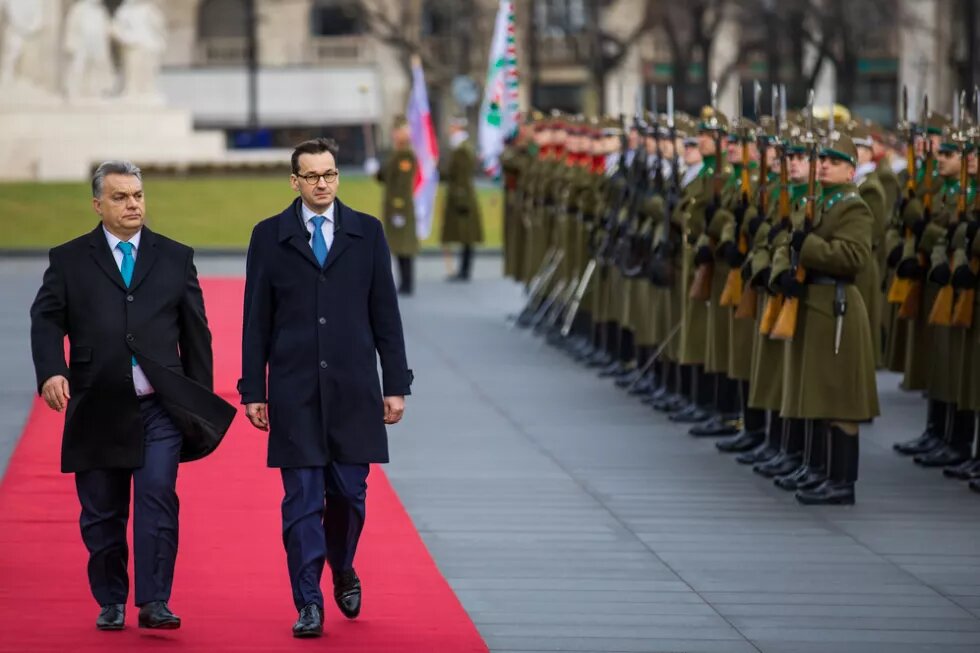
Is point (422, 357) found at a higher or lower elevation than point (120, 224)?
lower

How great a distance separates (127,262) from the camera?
778 centimetres

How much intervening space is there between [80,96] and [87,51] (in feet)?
3.31

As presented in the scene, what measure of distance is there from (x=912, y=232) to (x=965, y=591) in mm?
3929

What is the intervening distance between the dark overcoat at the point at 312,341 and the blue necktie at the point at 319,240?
4cm

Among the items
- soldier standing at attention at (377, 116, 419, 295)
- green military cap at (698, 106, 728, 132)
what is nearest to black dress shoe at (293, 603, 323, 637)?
green military cap at (698, 106, 728, 132)

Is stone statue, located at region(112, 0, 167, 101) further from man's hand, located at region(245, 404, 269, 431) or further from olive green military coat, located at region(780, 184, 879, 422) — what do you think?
man's hand, located at region(245, 404, 269, 431)

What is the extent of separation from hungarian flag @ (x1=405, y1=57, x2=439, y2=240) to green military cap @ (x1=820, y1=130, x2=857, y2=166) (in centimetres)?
1538

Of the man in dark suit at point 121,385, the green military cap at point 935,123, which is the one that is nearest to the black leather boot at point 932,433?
the green military cap at point 935,123

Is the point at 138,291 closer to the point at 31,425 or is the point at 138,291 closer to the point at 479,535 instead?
the point at 479,535

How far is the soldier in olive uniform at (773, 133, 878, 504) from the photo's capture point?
1044 cm

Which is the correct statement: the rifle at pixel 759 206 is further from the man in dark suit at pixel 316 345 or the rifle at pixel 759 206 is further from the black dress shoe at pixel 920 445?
the man in dark suit at pixel 316 345

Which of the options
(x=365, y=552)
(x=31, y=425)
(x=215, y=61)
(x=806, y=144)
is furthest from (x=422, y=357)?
(x=215, y=61)

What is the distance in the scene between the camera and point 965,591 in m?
8.80

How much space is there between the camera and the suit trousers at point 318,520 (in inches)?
300
